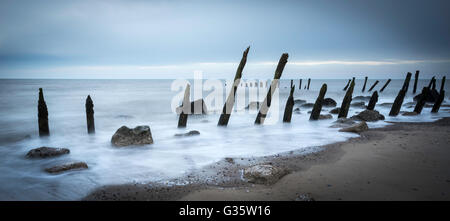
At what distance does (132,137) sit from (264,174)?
500 centimetres

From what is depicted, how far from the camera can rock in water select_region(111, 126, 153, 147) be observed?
821 cm

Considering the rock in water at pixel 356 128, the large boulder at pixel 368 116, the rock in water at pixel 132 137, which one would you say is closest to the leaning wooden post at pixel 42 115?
the rock in water at pixel 132 137

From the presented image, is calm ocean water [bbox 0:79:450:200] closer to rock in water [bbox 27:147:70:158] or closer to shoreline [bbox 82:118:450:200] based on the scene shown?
rock in water [bbox 27:147:70:158]

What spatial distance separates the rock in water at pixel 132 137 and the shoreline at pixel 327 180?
3.12m

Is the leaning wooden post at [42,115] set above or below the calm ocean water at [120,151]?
above

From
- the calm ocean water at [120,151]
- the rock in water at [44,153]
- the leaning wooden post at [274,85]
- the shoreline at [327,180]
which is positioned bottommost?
the calm ocean water at [120,151]

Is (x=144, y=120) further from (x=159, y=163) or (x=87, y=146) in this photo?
(x=159, y=163)

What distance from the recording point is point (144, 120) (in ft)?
49.1

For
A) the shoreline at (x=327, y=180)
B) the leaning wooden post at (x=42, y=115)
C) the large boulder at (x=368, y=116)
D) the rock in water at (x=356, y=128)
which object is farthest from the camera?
the large boulder at (x=368, y=116)

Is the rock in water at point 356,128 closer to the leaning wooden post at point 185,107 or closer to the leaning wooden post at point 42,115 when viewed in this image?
the leaning wooden post at point 185,107

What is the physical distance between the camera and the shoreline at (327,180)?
419 centimetres
